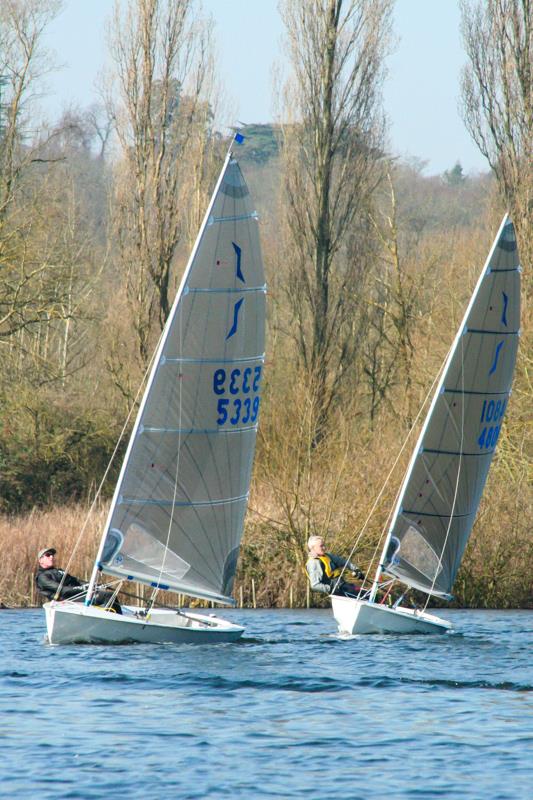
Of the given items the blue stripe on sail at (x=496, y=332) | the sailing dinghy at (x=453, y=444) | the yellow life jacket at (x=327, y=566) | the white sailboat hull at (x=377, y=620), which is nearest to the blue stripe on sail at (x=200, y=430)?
the yellow life jacket at (x=327, y=566)

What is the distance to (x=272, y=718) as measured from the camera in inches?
513

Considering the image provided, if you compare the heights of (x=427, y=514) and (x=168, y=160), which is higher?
(x=168, y=160)

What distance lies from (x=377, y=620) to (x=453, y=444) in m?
2.55

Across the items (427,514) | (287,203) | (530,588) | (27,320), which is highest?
(287,203)

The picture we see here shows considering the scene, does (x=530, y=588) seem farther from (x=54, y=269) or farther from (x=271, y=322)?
(x=271, y=322)

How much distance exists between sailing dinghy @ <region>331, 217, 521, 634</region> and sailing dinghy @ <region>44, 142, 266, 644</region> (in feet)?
7.86

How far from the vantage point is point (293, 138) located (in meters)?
29.8

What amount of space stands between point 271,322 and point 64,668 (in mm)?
22736

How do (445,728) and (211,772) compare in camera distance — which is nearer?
(211,772)

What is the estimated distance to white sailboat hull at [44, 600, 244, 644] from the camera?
15.8 metres

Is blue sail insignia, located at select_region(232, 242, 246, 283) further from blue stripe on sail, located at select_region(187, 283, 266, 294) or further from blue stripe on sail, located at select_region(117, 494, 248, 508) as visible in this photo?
blue stripe on sail, located at select_region(117, 494, 248, 508)

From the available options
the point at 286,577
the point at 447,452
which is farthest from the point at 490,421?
the point at 286,577

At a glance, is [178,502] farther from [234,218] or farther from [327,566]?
[234,218]

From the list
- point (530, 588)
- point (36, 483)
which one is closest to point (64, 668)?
point (530, 588)
